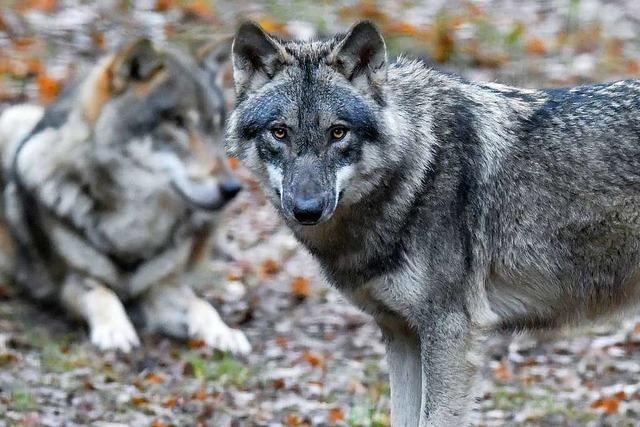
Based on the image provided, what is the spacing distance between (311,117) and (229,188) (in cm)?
345

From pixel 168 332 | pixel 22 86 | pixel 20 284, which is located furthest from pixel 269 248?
pixel 22 86

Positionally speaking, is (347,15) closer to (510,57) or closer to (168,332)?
(510,57)

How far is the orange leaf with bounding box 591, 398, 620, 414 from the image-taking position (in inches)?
245

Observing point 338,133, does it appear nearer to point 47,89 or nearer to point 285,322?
point 285,322

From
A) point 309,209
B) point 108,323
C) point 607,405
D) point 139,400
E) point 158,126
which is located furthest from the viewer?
point 158,126

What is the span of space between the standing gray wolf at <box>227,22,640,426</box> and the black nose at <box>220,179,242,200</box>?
9.71 ft

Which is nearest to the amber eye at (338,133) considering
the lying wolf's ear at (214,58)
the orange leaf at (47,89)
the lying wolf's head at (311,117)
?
the lying wolf's head at (311,117)

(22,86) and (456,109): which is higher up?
(456,109)

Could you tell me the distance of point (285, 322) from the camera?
27.6ft

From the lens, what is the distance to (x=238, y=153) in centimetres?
511

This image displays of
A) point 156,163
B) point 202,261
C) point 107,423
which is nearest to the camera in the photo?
point 107,423

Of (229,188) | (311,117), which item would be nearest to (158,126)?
(229,188)

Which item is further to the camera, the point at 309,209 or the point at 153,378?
the point at 153,378

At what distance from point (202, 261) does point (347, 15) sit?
16.4ft
